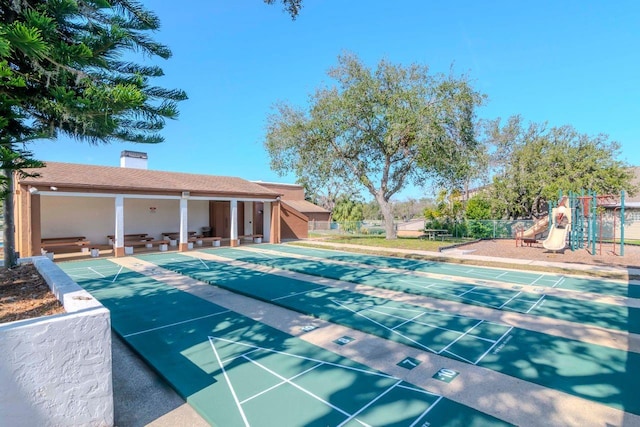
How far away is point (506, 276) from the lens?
1046 centimetres

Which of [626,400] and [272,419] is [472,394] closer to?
[626,400]

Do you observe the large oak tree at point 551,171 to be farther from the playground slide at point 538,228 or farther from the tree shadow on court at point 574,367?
the tree shadow on court at point 574,367

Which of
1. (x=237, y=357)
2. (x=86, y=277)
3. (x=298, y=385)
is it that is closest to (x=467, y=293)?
(x=298, y=385)

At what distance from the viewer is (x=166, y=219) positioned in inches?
783

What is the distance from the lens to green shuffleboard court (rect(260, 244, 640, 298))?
344 inches

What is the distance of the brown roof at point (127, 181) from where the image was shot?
13.3 metres

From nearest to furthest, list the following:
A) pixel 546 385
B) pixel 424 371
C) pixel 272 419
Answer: pixel 272 419
pixel 546 385
pixel 424 371

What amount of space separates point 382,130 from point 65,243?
1650cm

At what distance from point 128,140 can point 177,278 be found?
6754 millimetres

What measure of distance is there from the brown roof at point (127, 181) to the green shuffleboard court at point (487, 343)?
9286 millimetres

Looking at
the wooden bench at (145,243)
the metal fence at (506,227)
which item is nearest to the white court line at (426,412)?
the wooden bench at (145,243)

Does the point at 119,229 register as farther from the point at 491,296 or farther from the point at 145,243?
the point at 491,296

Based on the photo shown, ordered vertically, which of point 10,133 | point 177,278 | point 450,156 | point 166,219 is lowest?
point 177,278

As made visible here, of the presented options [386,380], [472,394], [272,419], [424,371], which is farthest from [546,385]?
[272,419]
